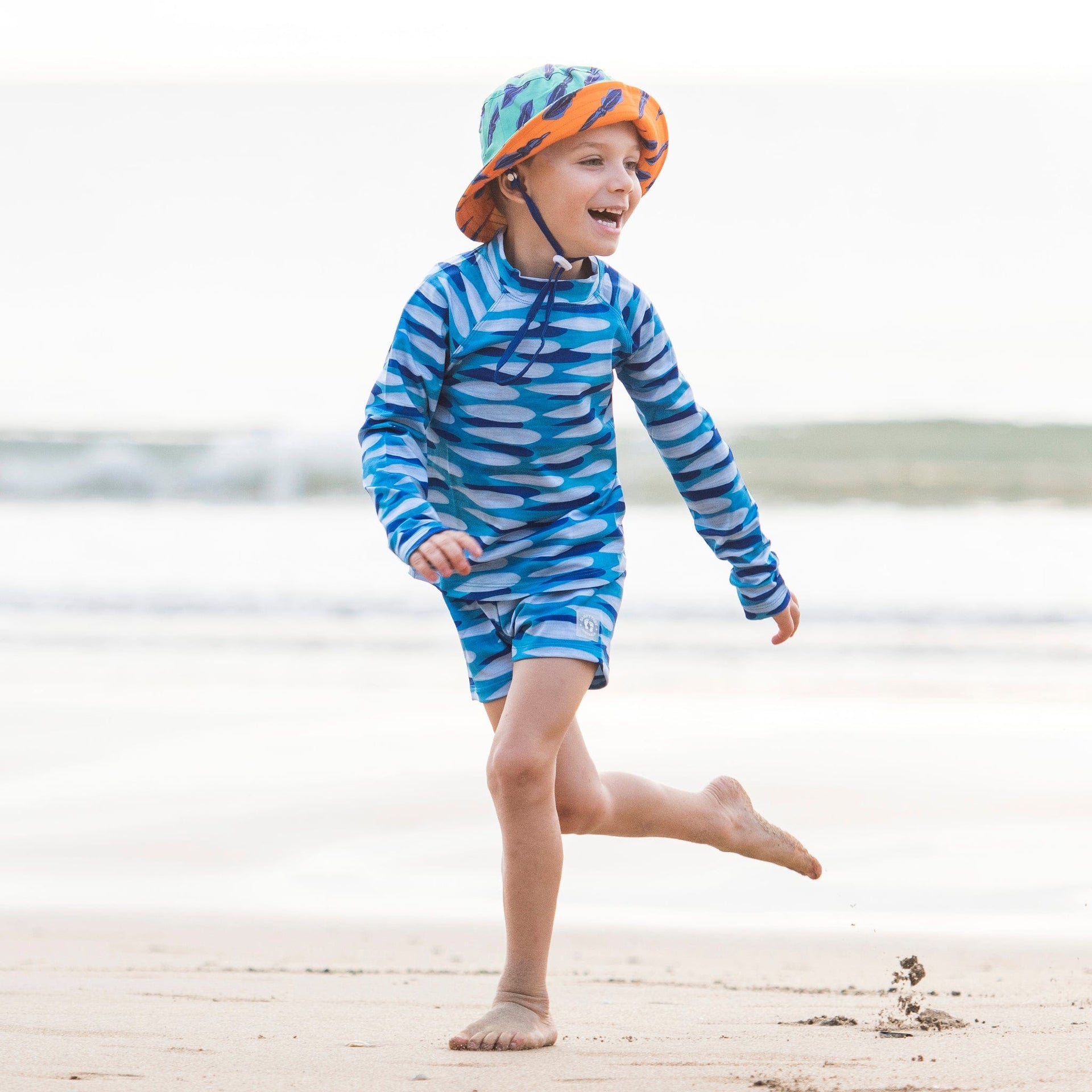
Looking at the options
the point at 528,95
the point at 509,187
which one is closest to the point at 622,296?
the point at 509,187

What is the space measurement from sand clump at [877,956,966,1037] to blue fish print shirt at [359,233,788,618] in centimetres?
98

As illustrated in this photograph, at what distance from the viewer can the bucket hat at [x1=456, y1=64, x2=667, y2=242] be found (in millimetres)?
2398

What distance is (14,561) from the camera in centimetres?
1045

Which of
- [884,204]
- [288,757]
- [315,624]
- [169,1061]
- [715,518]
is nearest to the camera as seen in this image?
[169,1061]

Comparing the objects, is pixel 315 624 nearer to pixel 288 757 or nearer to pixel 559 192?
pixel 288 757

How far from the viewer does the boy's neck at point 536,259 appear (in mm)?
2490

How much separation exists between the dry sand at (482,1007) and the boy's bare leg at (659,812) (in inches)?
12.3

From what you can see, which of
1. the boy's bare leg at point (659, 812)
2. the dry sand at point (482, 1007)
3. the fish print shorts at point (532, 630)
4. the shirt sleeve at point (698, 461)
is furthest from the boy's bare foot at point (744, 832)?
the fish print shorts at point (532, 630)

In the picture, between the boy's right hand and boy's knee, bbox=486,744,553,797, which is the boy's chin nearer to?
the boy's right hand

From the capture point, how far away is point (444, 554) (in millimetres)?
2168

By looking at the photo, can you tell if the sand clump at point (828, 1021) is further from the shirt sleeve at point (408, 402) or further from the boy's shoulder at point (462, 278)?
the boy's shoulder at point (462, 278)

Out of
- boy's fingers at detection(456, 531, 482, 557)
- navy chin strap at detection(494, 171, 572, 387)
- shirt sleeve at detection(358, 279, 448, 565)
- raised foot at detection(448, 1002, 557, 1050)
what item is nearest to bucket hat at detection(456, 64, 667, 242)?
navy chin strap at detection(494, 171, 572, 387)

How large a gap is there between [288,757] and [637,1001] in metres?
2.44

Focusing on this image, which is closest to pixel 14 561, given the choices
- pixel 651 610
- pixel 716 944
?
pixel 651 610
